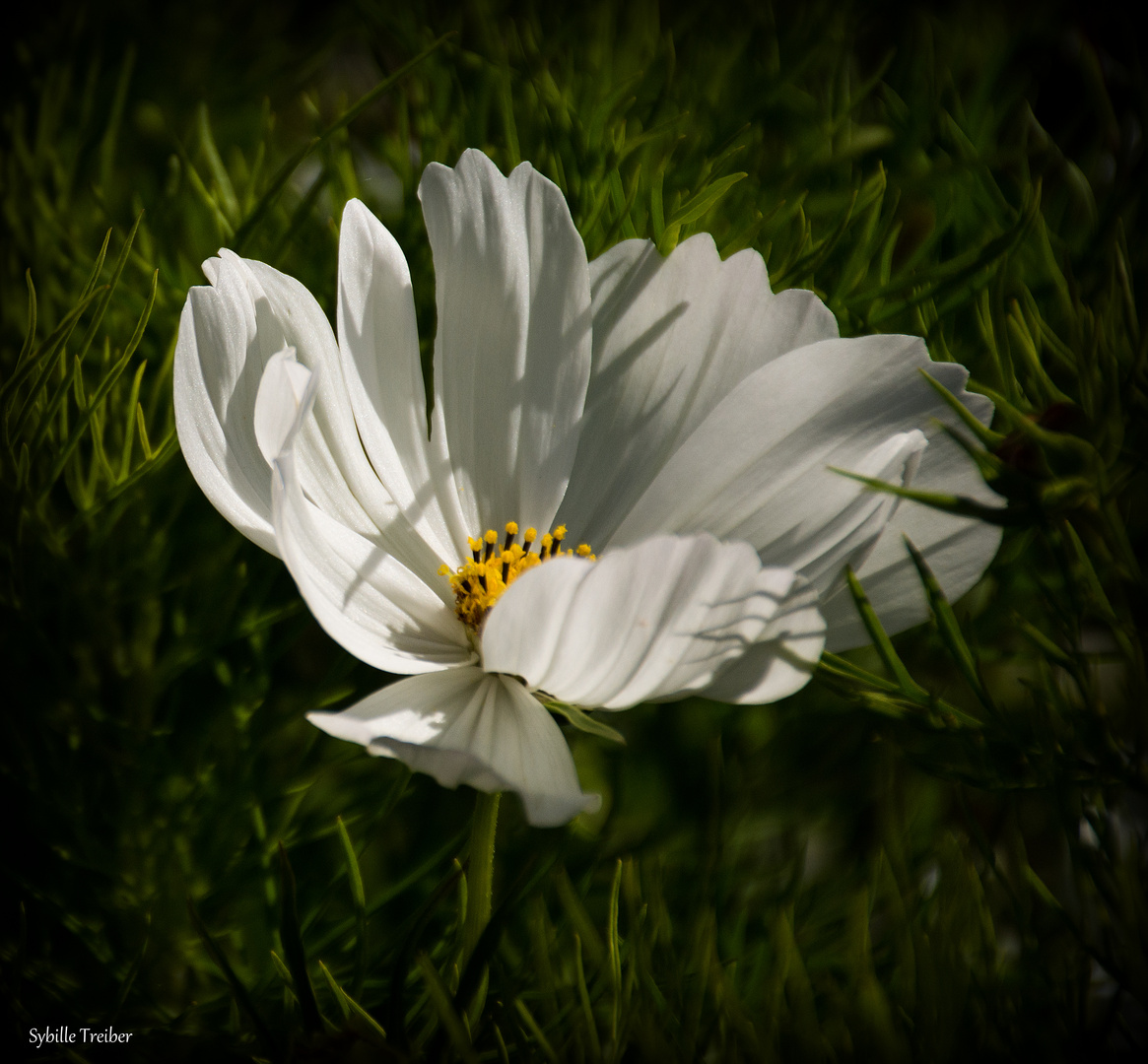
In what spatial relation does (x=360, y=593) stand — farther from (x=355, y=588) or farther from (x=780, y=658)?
(x=780, y=658)

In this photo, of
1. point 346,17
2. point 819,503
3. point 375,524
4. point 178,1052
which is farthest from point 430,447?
point 346,17

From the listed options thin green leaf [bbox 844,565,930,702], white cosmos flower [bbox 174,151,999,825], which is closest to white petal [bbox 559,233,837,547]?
white cosmos flower [bbox 174,151,999,825]

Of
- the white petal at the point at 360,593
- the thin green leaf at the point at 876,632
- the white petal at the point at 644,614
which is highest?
the white petal at the point at 360,593

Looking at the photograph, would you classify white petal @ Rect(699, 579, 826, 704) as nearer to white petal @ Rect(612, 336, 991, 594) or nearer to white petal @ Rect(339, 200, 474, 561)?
white petal @ Rect(612, 336, 991, 594)

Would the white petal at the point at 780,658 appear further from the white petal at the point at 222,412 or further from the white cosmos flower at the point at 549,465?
the white petal at the point at 222,412

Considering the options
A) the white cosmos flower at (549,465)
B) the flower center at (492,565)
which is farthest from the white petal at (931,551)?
the flower center at (492,565)

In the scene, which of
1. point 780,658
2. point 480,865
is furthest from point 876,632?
point 480,865
